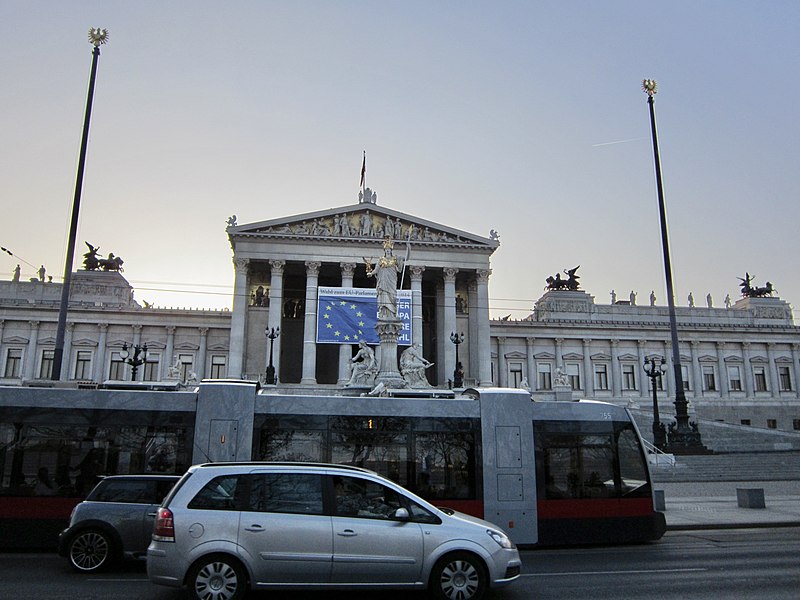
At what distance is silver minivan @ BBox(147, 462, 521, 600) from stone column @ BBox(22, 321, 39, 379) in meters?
61.8

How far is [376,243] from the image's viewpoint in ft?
194

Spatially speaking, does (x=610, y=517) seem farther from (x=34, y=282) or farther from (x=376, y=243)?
(x=34, y=282)

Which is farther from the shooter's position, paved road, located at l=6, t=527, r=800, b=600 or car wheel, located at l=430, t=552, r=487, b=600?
paved road, located at l=6, t=527, r=800, b=600

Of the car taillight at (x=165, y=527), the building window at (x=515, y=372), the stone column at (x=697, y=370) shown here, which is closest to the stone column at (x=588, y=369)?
the building window at (x=515, y=372)

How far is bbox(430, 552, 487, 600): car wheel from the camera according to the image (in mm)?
8836

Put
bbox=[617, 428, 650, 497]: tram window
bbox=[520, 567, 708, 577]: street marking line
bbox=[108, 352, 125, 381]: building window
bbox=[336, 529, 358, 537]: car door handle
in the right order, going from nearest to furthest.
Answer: bbox=[336, 529, 358, 537]: car door handle
bbox=[520, 567, 708, 577]: street marking line
bbox=[617, 428, 650, 497]: tram window
bbox=[108, 352, 125, 381]: building window

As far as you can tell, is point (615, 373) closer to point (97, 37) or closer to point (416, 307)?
point (416, 307)

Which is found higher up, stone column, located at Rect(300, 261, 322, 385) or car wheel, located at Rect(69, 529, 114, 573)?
stone column, located at Rect(300, 261, 322, 385)

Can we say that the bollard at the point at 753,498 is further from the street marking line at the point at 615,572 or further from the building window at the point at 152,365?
the building window at the point at 152,365

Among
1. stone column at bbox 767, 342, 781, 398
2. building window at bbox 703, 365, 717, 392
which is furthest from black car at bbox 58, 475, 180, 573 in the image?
stone column at bbox 767, 342, 781, 398

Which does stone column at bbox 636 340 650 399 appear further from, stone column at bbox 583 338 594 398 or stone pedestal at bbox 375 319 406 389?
stone pedestal at bbox 375 319 406 389

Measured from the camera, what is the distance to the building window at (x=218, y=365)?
6600 cm

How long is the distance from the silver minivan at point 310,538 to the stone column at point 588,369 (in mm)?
61858

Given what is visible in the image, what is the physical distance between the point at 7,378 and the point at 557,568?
63331 mm
